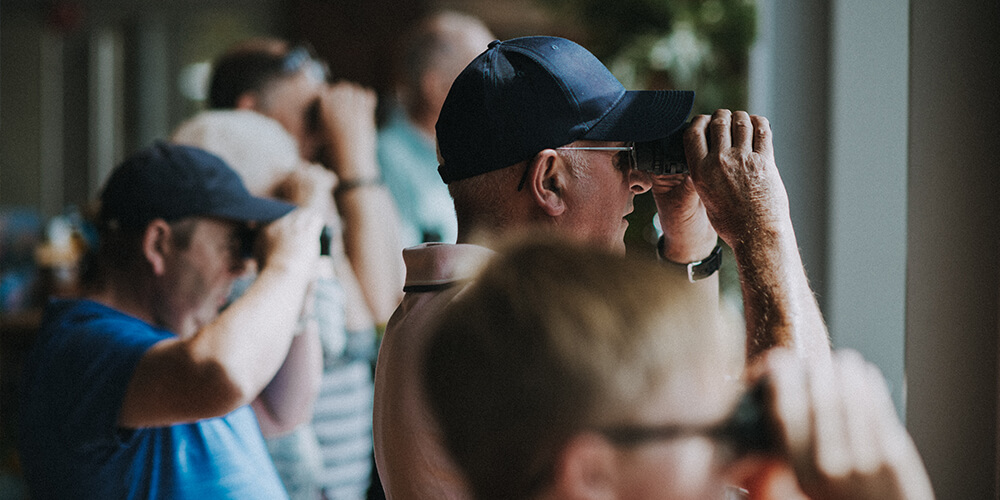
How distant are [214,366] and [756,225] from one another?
841 mm

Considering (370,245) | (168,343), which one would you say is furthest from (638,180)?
(370,245)

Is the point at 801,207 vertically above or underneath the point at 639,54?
underneath

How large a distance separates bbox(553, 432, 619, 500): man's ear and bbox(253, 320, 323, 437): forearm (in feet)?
4.11

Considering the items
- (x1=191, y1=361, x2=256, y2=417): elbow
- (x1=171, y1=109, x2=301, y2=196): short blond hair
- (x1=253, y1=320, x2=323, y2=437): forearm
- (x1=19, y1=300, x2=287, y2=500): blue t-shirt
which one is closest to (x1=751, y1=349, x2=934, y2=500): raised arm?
(x1=191, y1=361, x2=256, y2=417): elbow

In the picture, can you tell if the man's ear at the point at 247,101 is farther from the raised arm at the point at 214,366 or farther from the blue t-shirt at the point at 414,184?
the raised arm at the point at 214,366

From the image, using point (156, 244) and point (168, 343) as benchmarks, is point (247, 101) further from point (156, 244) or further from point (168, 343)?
point (168, 343)

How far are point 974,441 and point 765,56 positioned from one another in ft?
3.60

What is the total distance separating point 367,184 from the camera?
2508 mm

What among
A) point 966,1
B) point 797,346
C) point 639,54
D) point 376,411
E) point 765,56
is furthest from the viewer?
point 639,54

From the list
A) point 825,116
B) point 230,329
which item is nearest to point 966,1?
point 825,116

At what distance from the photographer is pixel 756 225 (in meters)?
0.98

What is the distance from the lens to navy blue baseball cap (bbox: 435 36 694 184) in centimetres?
107

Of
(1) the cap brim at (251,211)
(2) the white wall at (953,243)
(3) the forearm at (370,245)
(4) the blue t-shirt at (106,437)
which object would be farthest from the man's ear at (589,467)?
(3) the forearm at (370,245)

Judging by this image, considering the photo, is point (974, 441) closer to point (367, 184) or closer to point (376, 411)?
point (376, 411)
